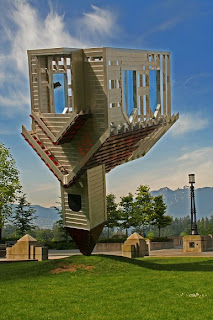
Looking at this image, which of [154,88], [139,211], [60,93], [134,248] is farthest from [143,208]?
[60,93]

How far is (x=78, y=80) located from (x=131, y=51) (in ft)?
12.3

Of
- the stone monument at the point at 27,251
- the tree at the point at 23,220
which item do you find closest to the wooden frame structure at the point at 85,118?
the stone monument at the point at 27,251

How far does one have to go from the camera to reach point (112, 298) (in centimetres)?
1873

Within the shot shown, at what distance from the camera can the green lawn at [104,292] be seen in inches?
663

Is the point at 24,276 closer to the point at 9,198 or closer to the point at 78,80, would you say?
the point at 78,80

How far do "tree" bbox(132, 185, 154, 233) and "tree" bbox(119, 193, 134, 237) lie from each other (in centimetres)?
51

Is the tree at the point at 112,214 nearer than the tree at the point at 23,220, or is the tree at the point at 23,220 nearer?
the tree at the point at 112,214

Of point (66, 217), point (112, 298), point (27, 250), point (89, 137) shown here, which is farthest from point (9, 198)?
point (112, 298)

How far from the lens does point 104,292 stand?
65.0 feet

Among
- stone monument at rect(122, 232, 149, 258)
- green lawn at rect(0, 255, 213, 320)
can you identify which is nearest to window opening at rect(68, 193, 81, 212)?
green lawn at rect(0, 255, 213, 320)

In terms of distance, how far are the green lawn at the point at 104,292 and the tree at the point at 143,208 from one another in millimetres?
32170

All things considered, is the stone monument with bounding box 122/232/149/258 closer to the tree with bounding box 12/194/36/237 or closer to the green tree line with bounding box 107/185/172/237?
the green tree line with bounding box 107/185/172/237

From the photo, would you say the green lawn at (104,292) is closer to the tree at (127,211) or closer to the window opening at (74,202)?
the window opening at (74,202)

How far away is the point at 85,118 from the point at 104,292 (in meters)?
7.62
